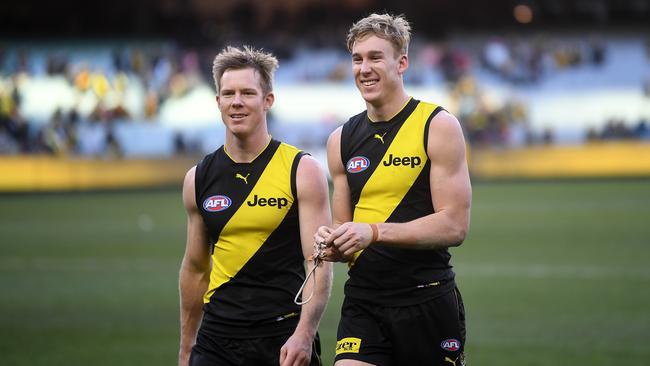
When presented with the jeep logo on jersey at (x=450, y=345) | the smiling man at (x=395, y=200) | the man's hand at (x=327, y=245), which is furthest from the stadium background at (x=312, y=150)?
the man's hand at (x=327, y=245)

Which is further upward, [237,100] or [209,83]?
[209,83]

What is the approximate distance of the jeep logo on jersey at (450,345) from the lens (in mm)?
5863

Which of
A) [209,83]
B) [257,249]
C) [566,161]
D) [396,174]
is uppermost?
[209,83]

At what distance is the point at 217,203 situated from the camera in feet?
19.2

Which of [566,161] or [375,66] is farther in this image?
[566,161]

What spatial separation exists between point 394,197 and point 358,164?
262 mm

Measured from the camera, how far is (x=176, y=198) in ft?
102

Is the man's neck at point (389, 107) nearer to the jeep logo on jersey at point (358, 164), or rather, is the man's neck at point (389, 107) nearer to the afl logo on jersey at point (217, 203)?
the jeep logo on jersey at point (358, 164)

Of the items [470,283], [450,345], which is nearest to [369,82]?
[450,345]

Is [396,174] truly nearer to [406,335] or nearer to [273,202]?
[273,202]

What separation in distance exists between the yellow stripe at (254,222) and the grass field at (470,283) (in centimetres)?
489

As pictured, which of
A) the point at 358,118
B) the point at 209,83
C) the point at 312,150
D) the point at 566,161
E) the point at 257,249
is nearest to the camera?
the point at 257,249

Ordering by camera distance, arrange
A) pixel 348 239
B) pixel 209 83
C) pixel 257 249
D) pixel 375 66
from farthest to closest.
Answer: pixel 209 83 → pixel 257 249 → pixel 375 66 → pixel 348 239

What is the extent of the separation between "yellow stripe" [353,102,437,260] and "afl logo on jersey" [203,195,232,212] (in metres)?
0.71
